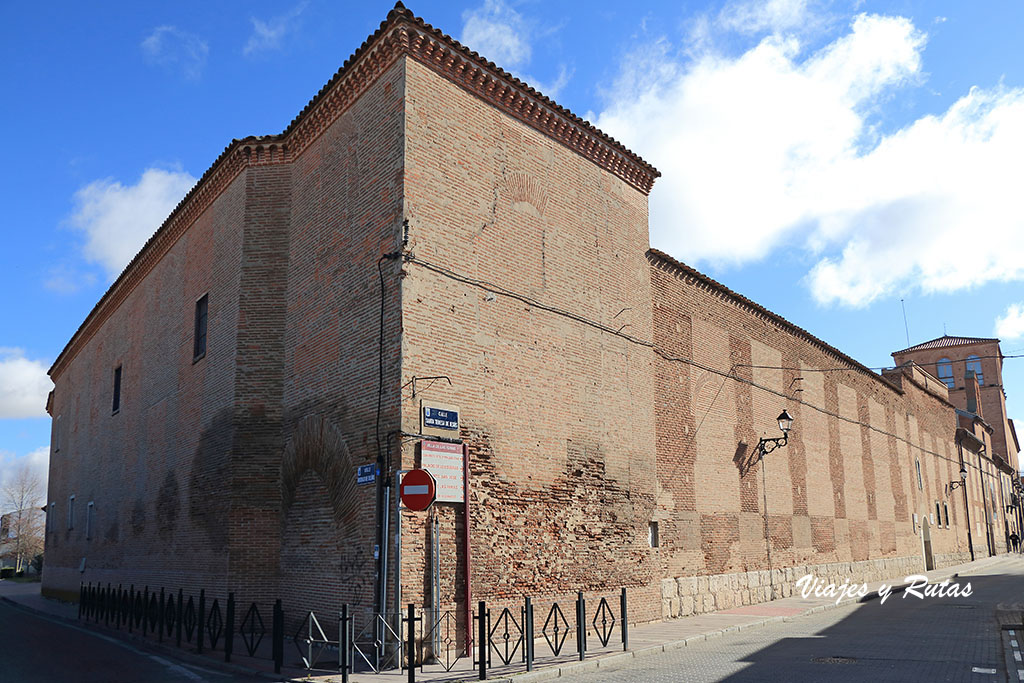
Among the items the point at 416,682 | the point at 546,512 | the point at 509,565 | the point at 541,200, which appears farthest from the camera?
the point at 541,200

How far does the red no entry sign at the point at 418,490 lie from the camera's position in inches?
376

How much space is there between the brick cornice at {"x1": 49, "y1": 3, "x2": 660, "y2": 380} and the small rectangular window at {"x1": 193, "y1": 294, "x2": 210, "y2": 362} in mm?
2120

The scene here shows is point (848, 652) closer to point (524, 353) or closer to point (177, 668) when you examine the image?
point (524, 353)

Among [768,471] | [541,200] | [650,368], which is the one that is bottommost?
[768,471]

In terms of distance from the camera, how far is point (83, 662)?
1084 cm

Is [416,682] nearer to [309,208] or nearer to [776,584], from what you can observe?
[309,208]

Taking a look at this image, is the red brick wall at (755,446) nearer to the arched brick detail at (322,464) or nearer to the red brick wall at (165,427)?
the arched brick detail at (322,464)

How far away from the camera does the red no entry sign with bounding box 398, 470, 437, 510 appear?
31.4 ft

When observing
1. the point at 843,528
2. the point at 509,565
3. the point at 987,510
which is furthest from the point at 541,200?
the point at 987,510

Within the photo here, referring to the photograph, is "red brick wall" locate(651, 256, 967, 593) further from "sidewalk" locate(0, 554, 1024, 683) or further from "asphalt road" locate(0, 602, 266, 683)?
"asphalt road" locate(0, 602, 266, 683)

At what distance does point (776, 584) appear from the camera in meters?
19.2

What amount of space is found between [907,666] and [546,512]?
5.26 meters

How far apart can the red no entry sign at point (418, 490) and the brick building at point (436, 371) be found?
2.33ft

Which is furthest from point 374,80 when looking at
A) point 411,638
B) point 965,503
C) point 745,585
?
point 965,503
